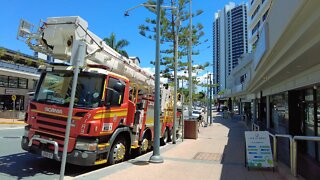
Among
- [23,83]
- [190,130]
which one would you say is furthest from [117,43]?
[190,130]

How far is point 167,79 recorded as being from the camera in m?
23.7

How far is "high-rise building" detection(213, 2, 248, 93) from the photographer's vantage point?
2557 inches

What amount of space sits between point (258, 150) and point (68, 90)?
573cm

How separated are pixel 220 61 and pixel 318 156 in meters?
62.4

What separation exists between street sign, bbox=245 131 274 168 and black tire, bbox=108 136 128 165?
12.5 feet

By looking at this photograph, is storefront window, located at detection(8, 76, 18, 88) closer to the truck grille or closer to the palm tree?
the palm tree

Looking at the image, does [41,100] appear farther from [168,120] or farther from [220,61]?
[220,61]

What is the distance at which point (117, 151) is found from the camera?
385 inches

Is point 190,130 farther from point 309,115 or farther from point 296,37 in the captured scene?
point 296,37

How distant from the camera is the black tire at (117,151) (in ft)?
31.6

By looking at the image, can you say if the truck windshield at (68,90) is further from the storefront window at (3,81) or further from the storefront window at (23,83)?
the storefront window at (23,83)

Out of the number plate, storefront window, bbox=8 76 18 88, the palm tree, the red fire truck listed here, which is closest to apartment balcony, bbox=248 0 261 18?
the palm tree

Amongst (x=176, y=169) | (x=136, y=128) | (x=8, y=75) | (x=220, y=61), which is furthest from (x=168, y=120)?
(x=220, y=61)

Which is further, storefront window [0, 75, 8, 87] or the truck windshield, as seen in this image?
storefront window [0, 75, 8, 87]
